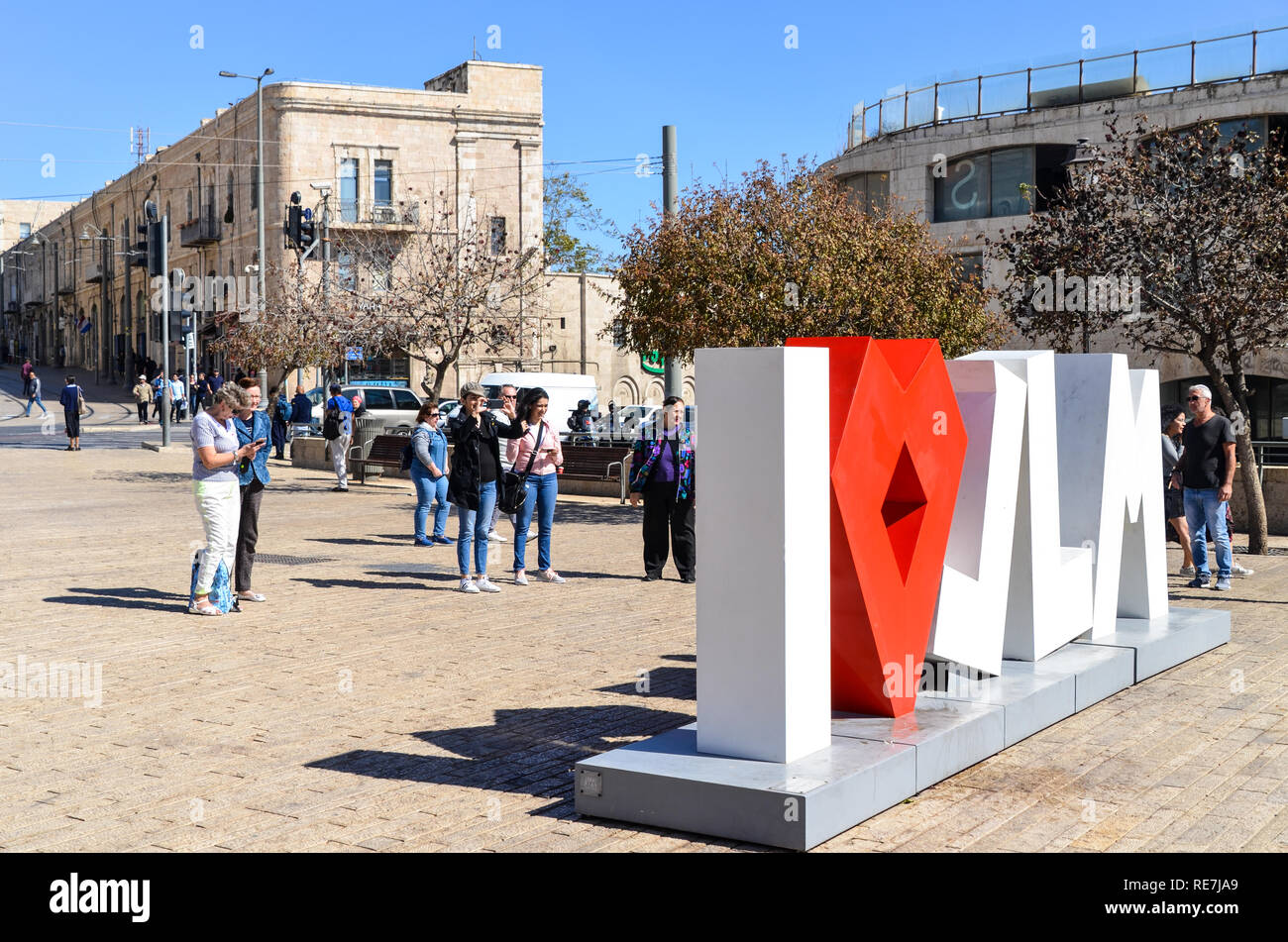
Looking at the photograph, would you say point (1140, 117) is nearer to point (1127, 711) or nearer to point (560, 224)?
point (1127, 711)

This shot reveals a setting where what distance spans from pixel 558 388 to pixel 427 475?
17281mm

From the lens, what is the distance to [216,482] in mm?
10312

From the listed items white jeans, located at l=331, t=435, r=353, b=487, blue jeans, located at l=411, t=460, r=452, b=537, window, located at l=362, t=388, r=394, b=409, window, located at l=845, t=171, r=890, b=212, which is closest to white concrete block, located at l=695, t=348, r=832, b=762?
blue jeans, located at l=411, t=460, r=452, b=537

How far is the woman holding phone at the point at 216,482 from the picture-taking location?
10.3 meters

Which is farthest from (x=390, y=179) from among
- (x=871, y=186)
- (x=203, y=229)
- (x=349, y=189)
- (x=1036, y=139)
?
(x=1036, y=139)

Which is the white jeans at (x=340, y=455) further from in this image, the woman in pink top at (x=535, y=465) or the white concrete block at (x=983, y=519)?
the white concrete block at (x=983, y=519)

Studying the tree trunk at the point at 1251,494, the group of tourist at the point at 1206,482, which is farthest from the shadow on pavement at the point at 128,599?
the tree trunk at the point at 1251,494

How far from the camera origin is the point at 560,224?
2522 inches

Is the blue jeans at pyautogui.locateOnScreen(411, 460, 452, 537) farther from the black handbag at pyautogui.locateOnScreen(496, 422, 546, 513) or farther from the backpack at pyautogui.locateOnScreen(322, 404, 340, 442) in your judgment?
the backpack at pyautogui.locateOnScreen(322, 404, 340, 442)

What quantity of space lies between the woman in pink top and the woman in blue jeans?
3.24m

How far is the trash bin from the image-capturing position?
82.7 ft

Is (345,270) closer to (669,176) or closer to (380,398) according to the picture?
(380,398)

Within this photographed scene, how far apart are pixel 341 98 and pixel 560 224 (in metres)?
18.7
